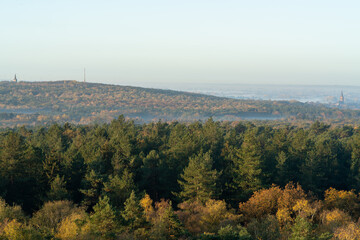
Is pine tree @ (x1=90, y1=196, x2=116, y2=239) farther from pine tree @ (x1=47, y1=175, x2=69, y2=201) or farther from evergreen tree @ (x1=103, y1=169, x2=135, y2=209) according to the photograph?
evergreen tree @ (x1=103, y1=169, x2=135, y2=209)

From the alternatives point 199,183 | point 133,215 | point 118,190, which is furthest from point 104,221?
point 199,183

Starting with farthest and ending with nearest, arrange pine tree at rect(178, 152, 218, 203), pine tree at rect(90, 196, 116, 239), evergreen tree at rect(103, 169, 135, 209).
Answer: pine tree at rect(178, 152, 218, 203) < evergreen tree at rect(103, 169, 135, 209) < pine tree at rect(90, 196, 116, 239)

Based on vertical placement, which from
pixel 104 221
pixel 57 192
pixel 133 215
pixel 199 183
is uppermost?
pixel 104 221

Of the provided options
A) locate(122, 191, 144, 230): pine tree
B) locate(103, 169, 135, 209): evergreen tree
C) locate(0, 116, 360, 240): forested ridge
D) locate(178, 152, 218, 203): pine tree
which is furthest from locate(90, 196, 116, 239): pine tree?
locate(178, 152, 218, 203): pine tree

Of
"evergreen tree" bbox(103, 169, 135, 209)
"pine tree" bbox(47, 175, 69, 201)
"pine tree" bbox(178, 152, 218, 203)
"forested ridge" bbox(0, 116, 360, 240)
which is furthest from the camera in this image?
"pine tree" bbox(178, 152, 218, 203)

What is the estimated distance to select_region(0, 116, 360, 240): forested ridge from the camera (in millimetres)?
19594

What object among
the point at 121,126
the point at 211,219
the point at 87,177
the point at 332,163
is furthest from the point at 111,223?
the point at 121,126

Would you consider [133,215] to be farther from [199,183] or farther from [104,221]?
[199,183]

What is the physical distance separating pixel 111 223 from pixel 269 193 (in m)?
13.5

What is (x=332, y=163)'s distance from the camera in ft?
138

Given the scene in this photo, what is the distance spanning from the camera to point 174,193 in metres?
30.8

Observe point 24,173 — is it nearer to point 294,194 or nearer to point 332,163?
point 294,194

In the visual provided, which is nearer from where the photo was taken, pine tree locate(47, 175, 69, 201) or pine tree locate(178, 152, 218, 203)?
pine tree locate(47, 175, 69, 201)

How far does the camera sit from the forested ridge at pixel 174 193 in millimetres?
19594
